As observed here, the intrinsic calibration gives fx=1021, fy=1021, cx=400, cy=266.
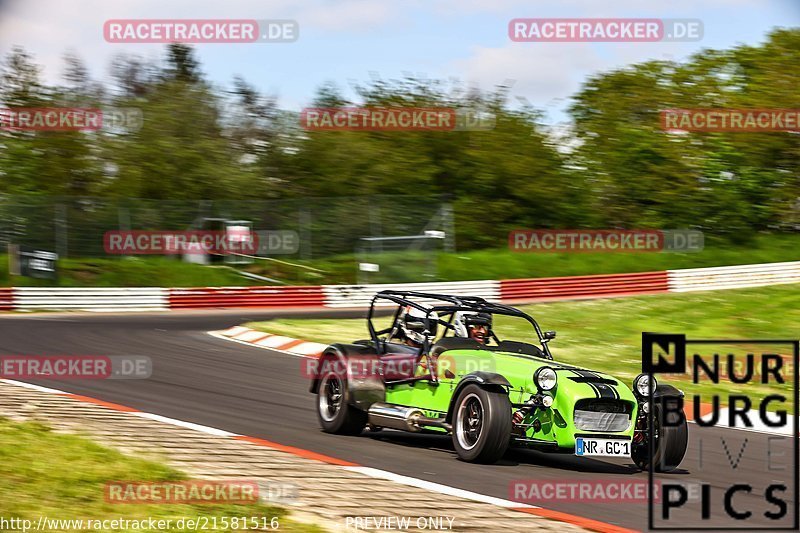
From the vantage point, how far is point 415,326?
9844 mm

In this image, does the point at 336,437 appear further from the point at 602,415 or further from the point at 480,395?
the point at 602,415

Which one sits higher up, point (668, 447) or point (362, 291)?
point (362, 291)

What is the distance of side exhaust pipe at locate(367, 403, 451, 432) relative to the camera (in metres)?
9.16

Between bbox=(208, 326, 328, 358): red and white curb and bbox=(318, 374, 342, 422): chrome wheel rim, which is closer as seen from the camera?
bbox=(318, 374, 342, 422): chrome wheel rim

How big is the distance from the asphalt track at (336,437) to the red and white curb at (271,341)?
428 millimetres

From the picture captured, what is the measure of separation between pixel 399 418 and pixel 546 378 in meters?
1.67

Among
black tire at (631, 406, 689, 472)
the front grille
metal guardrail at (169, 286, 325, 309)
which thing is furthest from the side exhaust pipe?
metal guardrail at (169, 286, 325, 309)

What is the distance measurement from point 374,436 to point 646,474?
9.37 feet

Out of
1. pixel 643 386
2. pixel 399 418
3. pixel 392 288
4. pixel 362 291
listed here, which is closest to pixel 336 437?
pixel 399 418

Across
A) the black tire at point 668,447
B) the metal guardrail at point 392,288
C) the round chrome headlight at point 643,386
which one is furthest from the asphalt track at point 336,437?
the metal guardrail at point 392,288

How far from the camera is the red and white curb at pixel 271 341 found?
57.8 feet

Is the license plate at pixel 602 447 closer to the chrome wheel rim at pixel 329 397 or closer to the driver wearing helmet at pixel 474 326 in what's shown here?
the driver wearing helmet at pixel 474 326

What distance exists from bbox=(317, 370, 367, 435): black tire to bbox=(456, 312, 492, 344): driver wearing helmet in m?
1.27

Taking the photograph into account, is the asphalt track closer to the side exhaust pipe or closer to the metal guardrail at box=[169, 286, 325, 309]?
the side exhaust pipe
